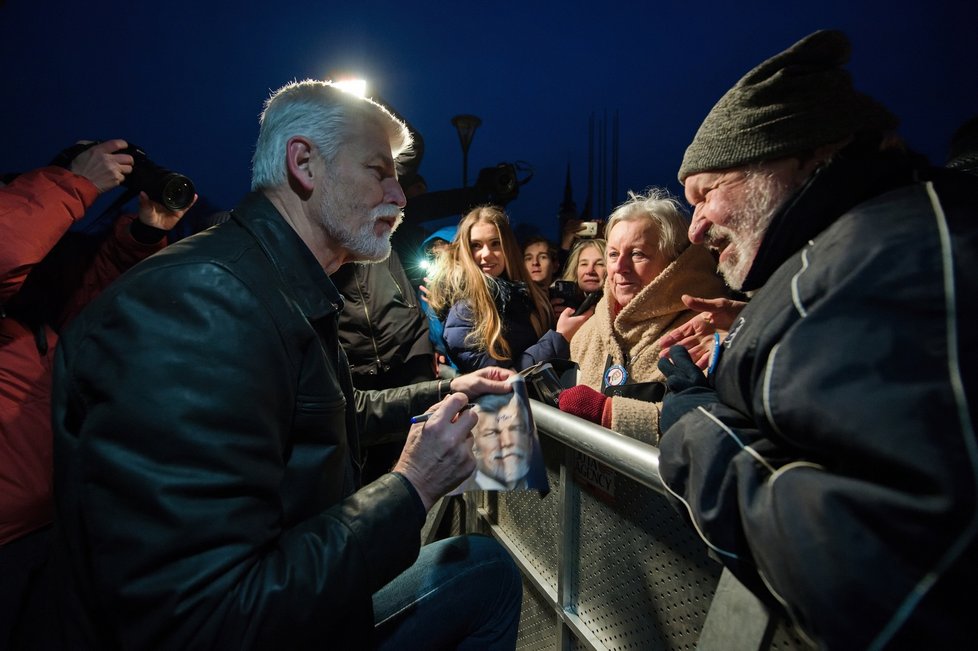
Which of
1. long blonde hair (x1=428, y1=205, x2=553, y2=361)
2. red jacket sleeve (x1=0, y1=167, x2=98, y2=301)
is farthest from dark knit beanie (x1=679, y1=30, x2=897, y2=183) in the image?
red jacket sleeve (x1=0, y1=167, x2=98, y2=301)

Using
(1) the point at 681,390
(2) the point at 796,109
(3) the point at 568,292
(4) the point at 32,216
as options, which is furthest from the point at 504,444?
(3) the point at 568,292

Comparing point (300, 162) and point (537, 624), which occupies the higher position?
point (300, 162)

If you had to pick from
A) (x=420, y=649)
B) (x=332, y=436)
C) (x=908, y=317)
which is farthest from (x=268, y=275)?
(x=908, y=317)

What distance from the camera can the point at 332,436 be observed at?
50.5 inches

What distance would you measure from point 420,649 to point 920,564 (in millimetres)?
1344

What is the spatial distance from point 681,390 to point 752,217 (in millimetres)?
608

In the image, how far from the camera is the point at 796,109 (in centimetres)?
135

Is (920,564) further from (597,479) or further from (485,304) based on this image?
(485,304)

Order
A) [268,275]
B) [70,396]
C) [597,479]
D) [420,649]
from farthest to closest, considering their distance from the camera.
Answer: [597,479], [420,649], [268,275], [70,396]

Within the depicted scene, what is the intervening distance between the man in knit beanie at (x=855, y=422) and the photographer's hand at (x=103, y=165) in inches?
104

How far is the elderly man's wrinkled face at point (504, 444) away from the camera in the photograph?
5.53 feet

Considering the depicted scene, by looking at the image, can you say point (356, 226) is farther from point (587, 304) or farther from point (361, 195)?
point (587, 304)

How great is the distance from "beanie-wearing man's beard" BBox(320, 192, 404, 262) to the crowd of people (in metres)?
0.01

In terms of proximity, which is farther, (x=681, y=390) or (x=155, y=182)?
(x=155, y=182)
